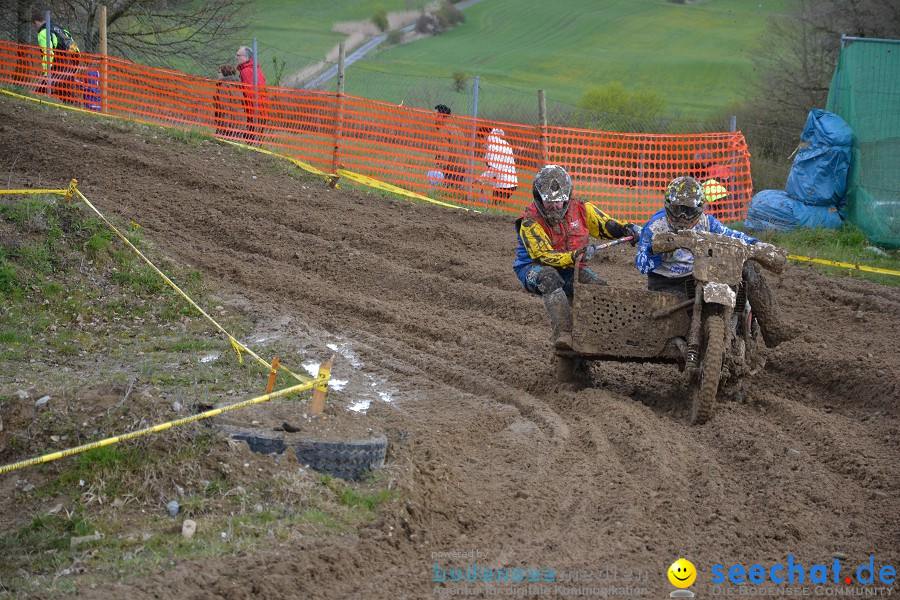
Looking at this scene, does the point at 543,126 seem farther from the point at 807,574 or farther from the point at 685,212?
the point at 807,574

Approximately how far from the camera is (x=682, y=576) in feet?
15.5

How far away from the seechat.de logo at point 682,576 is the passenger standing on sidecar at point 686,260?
3005 mm

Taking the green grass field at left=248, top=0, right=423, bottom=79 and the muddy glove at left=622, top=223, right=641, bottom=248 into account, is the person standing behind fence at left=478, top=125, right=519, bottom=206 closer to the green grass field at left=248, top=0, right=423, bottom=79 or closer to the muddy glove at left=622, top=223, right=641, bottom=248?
the muddy glove at left=622, top=223, right=641, bottom=248

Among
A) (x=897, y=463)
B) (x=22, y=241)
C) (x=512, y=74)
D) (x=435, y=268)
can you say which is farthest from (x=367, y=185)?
(x=512, y=74)

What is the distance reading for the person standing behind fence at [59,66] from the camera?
1736cm

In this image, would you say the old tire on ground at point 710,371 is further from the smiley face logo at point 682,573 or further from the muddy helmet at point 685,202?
the smiley face logo at point 682,573

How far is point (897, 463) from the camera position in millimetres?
6320

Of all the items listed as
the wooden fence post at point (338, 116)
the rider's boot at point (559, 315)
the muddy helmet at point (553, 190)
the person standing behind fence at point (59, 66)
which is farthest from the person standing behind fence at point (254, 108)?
the rider's boot at point (559, 315)

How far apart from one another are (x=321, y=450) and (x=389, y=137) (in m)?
A: 11.3

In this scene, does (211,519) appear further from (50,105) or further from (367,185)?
(50,105)

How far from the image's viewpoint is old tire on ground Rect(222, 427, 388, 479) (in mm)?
5641

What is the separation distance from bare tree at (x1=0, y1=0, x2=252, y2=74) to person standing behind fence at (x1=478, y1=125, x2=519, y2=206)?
9164 mm

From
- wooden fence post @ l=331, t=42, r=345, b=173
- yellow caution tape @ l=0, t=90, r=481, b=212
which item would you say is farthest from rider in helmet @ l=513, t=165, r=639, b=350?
wooden fence post @ l=331, t=42, r=345, b=173

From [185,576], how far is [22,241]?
5824 millimetres
